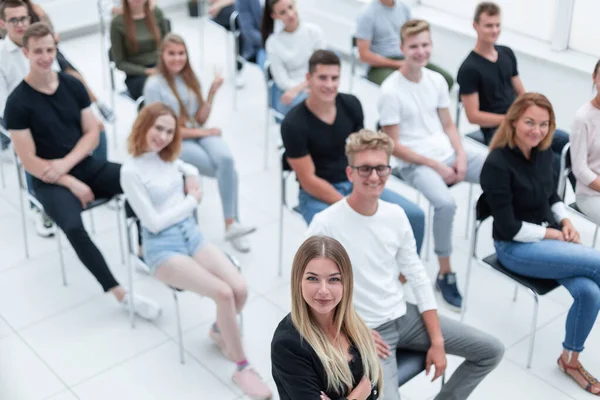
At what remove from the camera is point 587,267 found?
11.3 feet

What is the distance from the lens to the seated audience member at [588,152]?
151 inches

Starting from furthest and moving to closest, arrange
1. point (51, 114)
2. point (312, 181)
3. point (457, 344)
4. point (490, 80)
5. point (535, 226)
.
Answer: point (490, 80) → point (51, 114) → point (312, 181) → point (535, 226) → point (457, 344)

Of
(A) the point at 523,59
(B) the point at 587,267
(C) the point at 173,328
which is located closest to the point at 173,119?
(C) the point at 173,328

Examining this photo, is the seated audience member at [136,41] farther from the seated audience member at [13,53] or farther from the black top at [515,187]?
the black top at [515,187]

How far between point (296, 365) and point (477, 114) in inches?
96.9

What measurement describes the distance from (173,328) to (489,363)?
153cm

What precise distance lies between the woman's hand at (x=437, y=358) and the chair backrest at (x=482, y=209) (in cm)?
74

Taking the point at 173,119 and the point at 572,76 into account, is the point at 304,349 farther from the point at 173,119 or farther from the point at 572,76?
the point at 572,76

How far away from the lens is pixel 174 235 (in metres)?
3.68

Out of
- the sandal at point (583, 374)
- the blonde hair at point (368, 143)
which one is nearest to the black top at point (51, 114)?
the blonde hair at point (368, 143)

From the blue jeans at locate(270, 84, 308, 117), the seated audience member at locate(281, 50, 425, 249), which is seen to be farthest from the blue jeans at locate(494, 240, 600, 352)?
the blue jeans at locate(270, 84, 308, 117)

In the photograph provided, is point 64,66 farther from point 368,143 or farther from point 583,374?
point 583,374

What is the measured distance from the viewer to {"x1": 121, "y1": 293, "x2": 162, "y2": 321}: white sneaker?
3924 millimetres

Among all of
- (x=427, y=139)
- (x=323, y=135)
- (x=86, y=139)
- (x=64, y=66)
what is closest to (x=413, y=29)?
(x=427, y=139)
